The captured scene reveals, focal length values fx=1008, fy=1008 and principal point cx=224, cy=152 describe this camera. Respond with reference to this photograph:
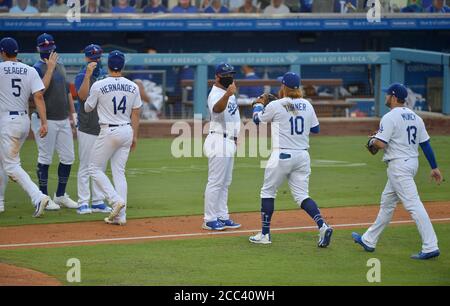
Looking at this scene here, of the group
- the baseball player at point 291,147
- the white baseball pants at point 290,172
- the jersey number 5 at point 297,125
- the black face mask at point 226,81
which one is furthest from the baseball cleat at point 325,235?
the black face mask at point 226,81

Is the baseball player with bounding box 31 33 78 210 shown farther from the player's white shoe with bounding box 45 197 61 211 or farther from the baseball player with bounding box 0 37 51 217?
the baseball player with bounding box 0 37 51 217

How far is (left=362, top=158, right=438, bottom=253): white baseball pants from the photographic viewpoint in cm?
998

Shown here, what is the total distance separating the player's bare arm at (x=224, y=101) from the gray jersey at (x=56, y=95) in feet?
8.25

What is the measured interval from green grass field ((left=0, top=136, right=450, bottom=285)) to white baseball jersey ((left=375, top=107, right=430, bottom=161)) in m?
1.07

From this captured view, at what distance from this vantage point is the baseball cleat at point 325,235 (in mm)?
10460

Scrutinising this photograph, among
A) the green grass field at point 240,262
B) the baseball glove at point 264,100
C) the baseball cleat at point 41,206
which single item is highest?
the baseball glove at point 264,100

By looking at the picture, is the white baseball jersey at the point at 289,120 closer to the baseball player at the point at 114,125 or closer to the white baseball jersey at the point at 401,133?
the white baseball jersey at the point at 401,133

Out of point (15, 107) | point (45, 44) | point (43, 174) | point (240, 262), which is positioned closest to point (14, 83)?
point (15, 107)

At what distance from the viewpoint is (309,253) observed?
10.3 meters

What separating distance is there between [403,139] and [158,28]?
14.1m
